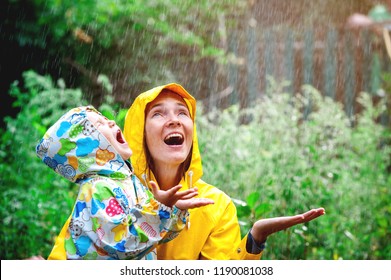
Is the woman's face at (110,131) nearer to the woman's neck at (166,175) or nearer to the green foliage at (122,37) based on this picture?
the woman's neck at (166,175)

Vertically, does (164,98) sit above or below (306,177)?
above

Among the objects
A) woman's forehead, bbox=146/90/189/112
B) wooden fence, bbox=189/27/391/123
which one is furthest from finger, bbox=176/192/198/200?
wooden fence, bbox=189/27/391/123

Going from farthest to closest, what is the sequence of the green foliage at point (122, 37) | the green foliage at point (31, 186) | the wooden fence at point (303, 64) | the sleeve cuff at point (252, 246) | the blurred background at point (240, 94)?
the wooden fence at point (303, 64) < the green foliage at point (122, 37) < the blurred background at point (240, 94) < the green foliage at point (31, 186) < the sleeve cuff at point (252, 246)

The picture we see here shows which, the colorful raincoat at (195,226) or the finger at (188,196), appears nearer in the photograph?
the finger at (188,196)

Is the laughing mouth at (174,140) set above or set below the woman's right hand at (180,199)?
below

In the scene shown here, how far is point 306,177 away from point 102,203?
2.73 meters

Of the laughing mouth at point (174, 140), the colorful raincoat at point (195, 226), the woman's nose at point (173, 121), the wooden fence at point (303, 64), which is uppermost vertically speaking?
the woman's nose at point (173, 121)

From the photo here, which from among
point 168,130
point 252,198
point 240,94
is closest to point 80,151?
point 168,130

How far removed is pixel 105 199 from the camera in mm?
2238

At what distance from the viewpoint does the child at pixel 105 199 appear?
7.13 ft

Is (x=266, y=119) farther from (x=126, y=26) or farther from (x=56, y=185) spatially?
(x=126, y=26)

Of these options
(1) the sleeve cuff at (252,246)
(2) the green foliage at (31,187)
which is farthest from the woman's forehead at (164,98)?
(2) the green foliage at (31,187)

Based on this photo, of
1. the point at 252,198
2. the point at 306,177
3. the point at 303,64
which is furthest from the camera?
the point at 303,64

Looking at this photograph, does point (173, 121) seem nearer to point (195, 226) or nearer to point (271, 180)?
point (195, 226)
